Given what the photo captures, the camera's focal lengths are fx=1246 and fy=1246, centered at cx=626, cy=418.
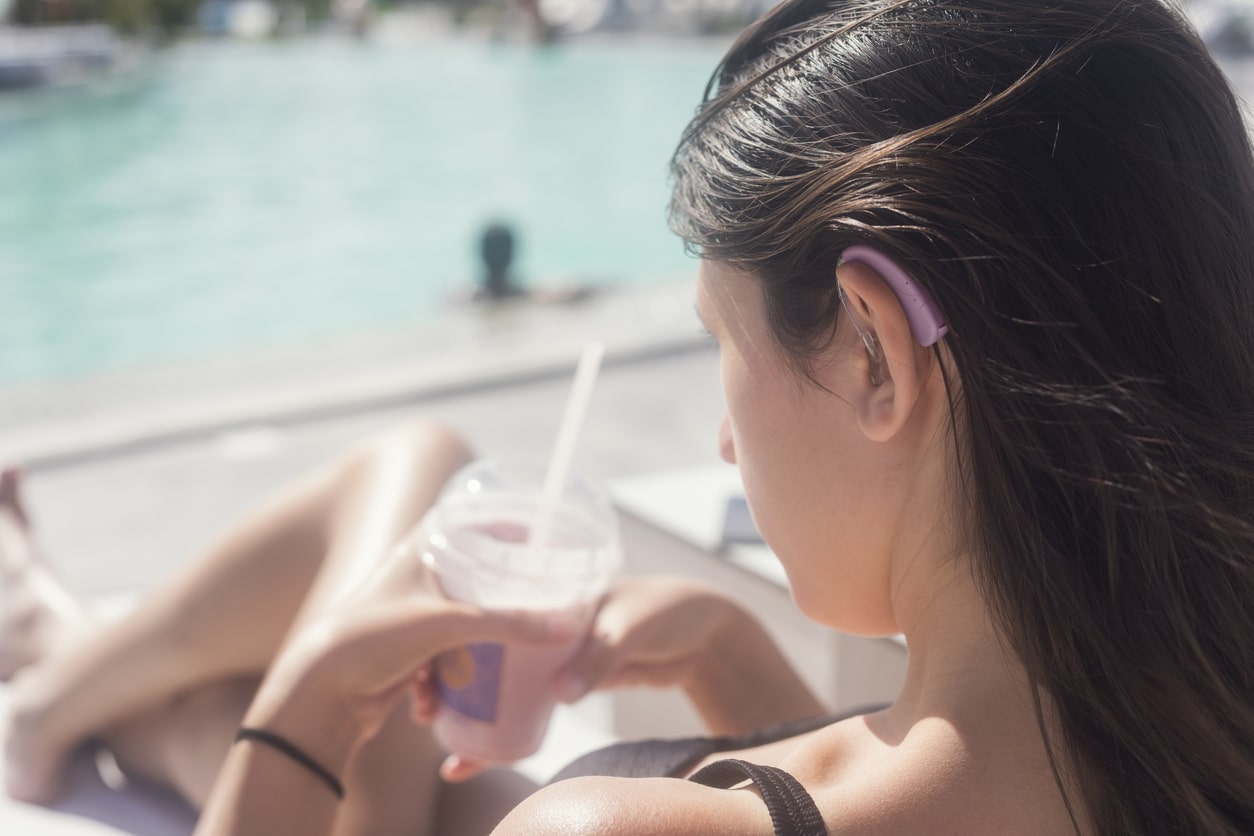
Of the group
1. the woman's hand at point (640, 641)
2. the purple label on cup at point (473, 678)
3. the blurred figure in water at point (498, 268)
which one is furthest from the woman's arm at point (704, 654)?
the blurred figure in water at point (498, 268)

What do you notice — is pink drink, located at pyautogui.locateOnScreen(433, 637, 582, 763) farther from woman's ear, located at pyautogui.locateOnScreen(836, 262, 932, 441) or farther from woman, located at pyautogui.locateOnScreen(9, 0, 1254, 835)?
woman's ear, located at pyautogui.locateOnScreen(836, 262, 932, 441)

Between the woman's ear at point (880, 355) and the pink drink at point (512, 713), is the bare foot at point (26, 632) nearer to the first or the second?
the pink drink at point (512, 713)

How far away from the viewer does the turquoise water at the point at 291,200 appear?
8.49m

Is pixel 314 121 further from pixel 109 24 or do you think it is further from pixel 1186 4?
pixel 1186 4

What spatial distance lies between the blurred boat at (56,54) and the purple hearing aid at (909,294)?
53.3 feet

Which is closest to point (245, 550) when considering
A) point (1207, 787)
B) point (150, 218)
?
point (1207, 787)

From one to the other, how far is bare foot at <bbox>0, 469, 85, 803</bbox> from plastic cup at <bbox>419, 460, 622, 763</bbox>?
70 cm

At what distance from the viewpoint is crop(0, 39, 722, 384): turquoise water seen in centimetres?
849

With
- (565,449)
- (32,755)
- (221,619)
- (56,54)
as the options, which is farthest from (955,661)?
(56,54)

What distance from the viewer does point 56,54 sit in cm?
1594

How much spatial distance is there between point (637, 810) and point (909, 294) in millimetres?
344

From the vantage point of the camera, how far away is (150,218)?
10.4 metres

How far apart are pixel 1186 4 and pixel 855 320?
40 cm

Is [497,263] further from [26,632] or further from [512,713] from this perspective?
[512,713]
